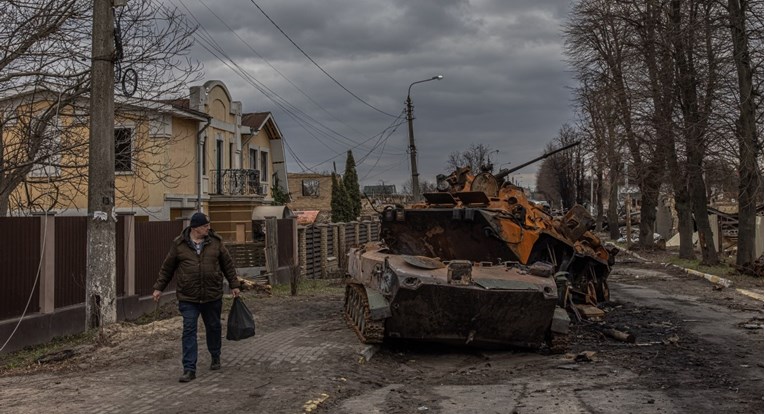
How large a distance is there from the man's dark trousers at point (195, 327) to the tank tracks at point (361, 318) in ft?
6.85

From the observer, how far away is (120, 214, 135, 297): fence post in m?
13.4

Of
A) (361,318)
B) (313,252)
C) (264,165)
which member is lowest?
(361,318)

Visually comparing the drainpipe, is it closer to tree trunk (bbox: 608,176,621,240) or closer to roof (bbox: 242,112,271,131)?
roof (bbox: 242,112,271,131)

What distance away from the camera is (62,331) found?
11461mm

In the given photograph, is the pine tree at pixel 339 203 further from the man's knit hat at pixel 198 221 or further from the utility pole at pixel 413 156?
the man's knit hat at pixel 198 221

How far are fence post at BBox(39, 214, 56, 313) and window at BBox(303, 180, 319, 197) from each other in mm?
43690

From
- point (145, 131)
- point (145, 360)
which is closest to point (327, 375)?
point (145, 360)

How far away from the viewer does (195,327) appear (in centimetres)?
802

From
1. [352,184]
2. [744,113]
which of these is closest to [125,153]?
[744,113]

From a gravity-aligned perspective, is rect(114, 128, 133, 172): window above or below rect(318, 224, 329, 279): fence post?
above

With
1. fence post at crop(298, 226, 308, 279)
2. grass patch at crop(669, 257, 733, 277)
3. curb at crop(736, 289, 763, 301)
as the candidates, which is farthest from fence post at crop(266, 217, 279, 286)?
grass patch at crop(669, 257, 733, 277)

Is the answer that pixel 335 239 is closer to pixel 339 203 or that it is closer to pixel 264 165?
pixel 264 165

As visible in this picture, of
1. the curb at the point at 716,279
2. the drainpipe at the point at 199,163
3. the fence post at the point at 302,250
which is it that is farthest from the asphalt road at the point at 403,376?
the drainpipe at the point at 199,163

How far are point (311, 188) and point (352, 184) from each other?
1113 cm
